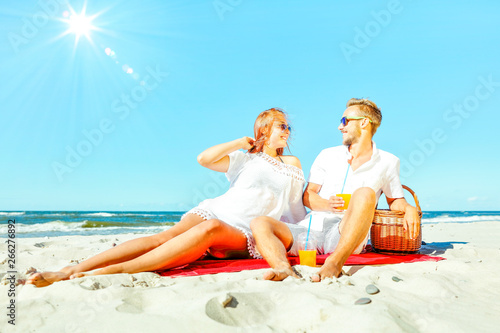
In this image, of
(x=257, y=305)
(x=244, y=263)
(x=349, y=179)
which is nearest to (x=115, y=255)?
(x=244, y=263)

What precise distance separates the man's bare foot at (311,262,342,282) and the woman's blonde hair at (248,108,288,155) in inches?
60.2

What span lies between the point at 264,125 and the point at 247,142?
0.36 m

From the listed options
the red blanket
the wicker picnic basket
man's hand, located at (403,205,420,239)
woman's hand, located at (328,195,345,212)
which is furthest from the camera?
the wicker picnic basket

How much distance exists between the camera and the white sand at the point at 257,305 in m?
1.67

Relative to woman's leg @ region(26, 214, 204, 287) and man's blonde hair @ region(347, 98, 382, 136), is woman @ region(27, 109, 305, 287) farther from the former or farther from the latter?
man's blonde hair @ region(347, 98, 382, 136)

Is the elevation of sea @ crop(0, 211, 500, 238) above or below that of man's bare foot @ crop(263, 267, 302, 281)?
above

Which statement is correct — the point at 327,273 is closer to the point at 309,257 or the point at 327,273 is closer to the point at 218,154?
the point at 309,257

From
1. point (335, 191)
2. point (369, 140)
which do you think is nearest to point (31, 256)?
point (335, 191)

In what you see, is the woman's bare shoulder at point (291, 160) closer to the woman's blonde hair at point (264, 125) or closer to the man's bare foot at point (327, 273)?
the woman's blonde hair at point (264, 125)

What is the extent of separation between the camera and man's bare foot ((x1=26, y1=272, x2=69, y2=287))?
2285 mm

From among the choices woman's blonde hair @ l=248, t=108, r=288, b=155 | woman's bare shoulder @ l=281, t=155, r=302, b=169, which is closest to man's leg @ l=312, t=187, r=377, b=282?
woman's bare shoulder @ l=281, t=155, r=302, b=169

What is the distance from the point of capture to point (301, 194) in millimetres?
3699

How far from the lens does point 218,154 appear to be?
3283 millimetres

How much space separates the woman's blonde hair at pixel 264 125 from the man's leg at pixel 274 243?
965mm
